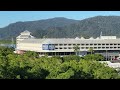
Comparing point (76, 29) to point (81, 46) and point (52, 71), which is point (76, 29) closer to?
point (81, 46)

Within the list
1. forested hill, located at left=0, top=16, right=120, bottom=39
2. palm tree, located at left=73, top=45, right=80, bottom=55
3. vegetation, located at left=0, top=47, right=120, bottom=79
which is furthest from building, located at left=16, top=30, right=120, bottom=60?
forested hill, located at left=0, top=16, right=120, bottom=39


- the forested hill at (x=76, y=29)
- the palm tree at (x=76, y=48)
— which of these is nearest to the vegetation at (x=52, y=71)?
the palm tree at (x=76, y=48)

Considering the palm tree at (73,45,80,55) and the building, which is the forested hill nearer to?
the building

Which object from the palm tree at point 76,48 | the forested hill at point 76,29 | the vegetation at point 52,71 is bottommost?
the vegetation at point 52,71

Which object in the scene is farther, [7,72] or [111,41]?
[111,41]

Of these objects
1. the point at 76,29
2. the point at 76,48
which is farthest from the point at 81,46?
the point at 76,29

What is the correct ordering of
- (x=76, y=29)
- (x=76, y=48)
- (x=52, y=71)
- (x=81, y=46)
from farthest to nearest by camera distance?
1. (x=76, y=29)
2. (x=81, y=46)
3. (x=76, y=48)
4. (x=52, y=71)

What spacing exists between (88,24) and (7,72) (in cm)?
7046

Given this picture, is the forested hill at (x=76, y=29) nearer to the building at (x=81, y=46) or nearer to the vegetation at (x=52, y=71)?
the building at (x=81, y=46)
